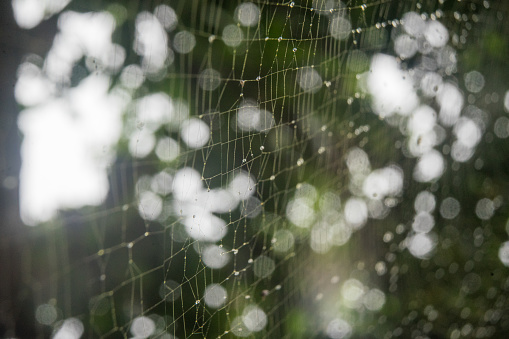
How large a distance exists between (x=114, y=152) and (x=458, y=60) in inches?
44.4

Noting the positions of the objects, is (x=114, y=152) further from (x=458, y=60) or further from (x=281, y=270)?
(x=458, y=60)

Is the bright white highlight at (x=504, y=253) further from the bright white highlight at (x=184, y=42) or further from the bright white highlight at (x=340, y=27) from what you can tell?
the bright white highlight at (x=184, y=42)

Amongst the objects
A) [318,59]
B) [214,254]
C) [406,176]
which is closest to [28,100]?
[214,254]

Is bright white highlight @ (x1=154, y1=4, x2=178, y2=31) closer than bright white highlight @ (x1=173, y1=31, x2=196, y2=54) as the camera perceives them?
Yes

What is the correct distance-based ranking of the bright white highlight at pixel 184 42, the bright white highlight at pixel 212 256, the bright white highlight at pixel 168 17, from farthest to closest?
the bright white highlight at pixel 184 42 < the bright white highlight at pixel 168 17 < the bright white highlight at pixel 212 256

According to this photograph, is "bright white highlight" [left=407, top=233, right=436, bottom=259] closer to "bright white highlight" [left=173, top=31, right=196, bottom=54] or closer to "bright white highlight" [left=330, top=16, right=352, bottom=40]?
"bright white highlight" [left=330, top=16, right=352, bottom=40]

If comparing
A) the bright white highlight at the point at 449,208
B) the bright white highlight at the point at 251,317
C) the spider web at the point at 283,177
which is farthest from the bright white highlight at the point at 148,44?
the bright white highlight at the point at 449,208

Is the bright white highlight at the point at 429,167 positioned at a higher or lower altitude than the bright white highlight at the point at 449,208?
higher

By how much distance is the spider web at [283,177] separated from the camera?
2.68 ft

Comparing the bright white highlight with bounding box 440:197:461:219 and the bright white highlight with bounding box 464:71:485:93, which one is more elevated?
the bright white highlight with bounding box 464:71:485:93

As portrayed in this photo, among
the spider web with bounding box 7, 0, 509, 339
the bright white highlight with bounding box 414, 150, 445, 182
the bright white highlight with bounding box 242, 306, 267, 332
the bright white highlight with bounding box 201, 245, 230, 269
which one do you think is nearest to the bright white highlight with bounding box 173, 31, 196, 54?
the spider web with bounding box 7, 0, 509, 339

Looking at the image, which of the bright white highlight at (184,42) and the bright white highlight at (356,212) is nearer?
the bright white highlight at (184,42)

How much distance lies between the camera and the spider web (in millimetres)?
816

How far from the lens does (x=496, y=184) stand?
1.93m
